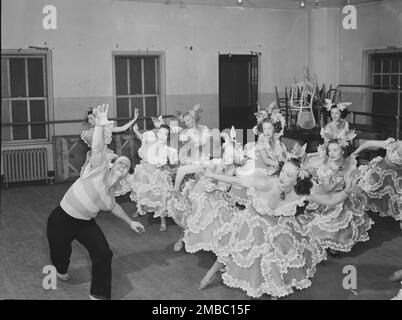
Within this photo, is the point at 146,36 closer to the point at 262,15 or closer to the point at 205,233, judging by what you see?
the point at 262,15

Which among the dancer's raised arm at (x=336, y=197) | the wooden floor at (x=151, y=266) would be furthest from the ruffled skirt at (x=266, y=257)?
the dancer's raised arm at (x=336, y=197)

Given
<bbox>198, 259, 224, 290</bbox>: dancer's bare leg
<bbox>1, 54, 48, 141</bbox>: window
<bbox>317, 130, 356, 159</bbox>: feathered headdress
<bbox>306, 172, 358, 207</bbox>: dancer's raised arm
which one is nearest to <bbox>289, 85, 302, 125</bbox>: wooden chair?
<bbox>317, 130, 356, 159</bbox>: feathered headdress

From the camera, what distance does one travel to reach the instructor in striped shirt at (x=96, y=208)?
462 cm

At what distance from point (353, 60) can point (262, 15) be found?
2.06m

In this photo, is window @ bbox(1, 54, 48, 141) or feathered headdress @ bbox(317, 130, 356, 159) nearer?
feathered headdress @ bbox(317, 130, 356, 159)

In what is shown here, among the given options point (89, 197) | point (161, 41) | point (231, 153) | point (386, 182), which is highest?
point (161, 41)

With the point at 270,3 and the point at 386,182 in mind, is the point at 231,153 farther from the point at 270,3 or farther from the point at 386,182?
the point at 270,3

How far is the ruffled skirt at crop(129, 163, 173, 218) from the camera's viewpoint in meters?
6.98

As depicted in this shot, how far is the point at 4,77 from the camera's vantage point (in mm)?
9898

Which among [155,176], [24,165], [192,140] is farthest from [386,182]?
[24,165]

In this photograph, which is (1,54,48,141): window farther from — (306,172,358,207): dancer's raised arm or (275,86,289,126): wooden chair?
(306,172,358,207): dancer's raised arm

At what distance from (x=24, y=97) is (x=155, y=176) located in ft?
13.7

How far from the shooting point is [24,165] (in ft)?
32.8
